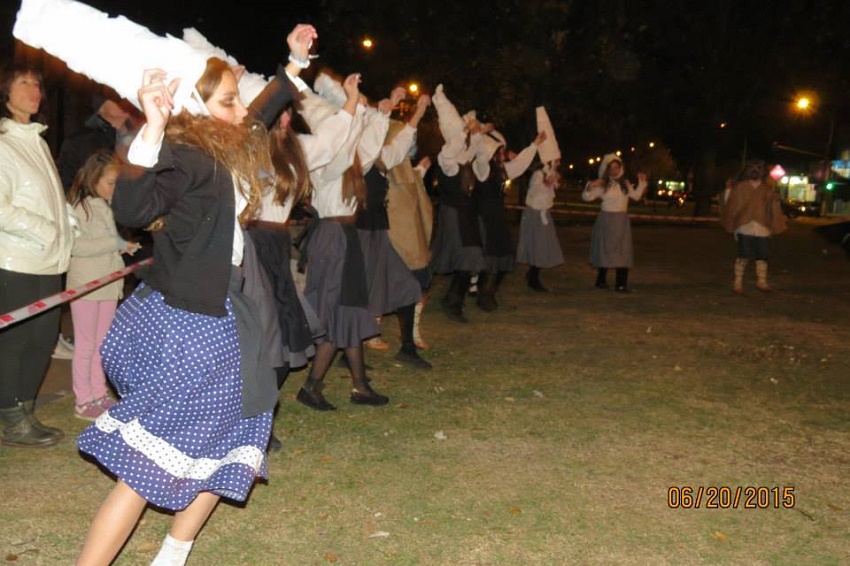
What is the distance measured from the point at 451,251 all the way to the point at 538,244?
3413 millimetres

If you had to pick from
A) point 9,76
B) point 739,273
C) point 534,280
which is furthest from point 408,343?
point 739,273

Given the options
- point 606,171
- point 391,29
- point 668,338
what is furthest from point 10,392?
point 391,29

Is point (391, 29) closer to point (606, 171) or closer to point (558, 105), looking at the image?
point (558, 105)

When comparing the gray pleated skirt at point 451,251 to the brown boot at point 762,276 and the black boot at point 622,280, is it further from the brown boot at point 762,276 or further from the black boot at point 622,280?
the brown boot at point 762,276

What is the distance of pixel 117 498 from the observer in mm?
3104

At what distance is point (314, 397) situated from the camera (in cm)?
613

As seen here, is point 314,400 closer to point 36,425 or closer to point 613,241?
point 36,425

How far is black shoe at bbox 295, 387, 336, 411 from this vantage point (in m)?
6.11

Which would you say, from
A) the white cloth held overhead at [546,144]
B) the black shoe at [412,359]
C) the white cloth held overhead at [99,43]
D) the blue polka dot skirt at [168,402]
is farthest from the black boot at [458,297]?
the white cloth held overhead at [99,43]

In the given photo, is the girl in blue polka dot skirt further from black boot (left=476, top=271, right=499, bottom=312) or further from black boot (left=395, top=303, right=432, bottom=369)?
black boot (left=476, top=271, right=499, bottom=312)

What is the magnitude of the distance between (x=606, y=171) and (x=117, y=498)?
35.4 ft

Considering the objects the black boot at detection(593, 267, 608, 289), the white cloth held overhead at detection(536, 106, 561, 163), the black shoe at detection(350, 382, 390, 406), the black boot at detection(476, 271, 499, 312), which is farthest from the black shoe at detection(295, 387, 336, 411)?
the black boot at detection(593, 267, 608, 289)

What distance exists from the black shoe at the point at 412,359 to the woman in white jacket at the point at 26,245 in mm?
3062
